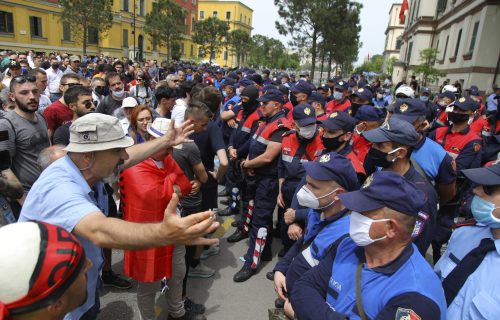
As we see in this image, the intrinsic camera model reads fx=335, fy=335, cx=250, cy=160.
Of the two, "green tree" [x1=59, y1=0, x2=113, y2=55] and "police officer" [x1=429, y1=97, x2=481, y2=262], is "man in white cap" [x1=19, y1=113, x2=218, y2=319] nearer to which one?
"police officer" [x1=429, y1=97, x2=481, y2=262]

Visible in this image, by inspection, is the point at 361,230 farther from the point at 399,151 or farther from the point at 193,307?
the point at 193,307

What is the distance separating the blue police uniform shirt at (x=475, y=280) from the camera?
173 centimetres

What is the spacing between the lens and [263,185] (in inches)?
176

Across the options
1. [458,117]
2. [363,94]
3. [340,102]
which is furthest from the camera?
[340,102]

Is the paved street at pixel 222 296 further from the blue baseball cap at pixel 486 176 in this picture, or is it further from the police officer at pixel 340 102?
the police officer at pixel 340 102

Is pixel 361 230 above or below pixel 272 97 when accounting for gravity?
below

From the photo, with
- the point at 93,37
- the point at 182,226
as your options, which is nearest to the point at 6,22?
the point at 93,37

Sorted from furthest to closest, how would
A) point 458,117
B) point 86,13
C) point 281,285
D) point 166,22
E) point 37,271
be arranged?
point 166,22
point 86,13
point 458,117
point 281,285
point 37,271

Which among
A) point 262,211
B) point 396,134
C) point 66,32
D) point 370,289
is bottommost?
point 262,211

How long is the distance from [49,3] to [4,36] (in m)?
6.80

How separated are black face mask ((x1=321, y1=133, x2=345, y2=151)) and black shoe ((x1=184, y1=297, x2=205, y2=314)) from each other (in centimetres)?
218

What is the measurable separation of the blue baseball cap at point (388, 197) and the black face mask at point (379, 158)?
1323 mm

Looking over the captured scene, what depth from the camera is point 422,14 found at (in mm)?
36438

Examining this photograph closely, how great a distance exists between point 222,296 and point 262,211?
114 cm
